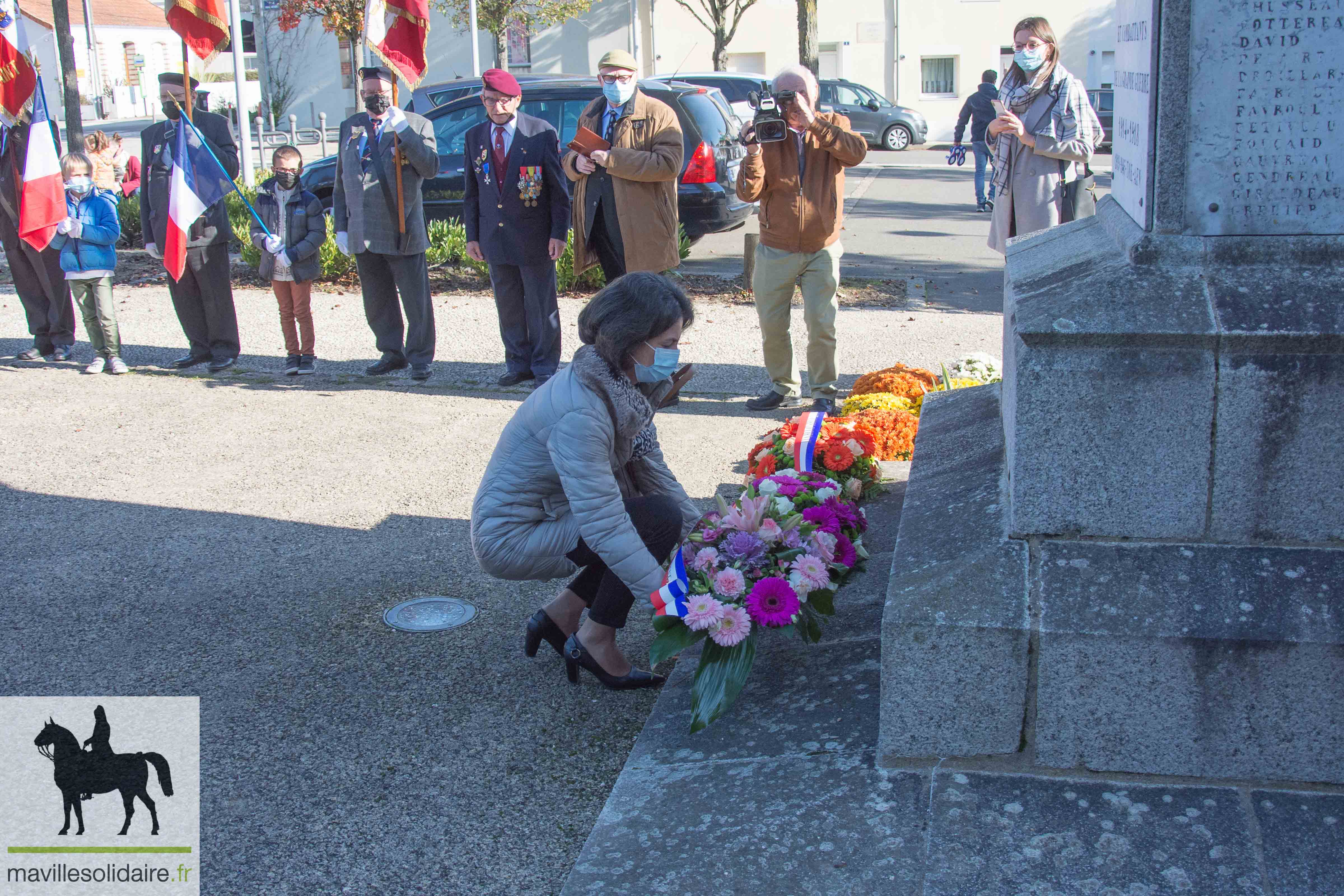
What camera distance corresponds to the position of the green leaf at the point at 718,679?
118 inches

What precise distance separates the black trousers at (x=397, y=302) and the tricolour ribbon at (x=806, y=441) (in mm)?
3652

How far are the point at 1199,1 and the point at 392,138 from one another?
5766 mm

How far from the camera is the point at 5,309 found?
988cm

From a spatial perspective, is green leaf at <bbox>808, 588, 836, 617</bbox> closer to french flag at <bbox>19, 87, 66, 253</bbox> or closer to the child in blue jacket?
the child in blue jacket

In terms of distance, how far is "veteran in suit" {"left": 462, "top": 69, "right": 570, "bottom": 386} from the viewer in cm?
711

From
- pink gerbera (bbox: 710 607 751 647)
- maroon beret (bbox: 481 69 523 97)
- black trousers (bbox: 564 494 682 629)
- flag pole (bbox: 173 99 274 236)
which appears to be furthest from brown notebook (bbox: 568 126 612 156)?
pink gerbera (bbox: 710 607 751 647)

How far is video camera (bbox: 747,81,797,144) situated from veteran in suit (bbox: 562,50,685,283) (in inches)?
29.5

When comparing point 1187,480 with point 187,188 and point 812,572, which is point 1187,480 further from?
point 187,188

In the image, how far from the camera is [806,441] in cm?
440

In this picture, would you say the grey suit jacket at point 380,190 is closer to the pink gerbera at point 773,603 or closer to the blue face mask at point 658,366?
the blue face mask at point 658,366

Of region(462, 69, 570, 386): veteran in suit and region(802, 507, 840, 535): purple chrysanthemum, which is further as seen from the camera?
region(462, 69, 570, 386): veteran in suit

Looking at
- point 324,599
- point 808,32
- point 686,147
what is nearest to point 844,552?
point 324,599

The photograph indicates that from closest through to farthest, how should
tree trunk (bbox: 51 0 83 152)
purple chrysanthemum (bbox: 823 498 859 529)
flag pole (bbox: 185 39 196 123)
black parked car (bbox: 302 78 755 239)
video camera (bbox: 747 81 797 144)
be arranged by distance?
purple chrysanthemum (bbox: 823 498 859 529), video camera (bbox: 747 81 797 144), flag pole (bbox: 185 39 196 123), black parked car (bbox: 302 78 755 239), tree trunk (bbox: 51 0 83 152)

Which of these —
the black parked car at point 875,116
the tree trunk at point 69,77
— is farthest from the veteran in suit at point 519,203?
the black parked car at point 875,116
